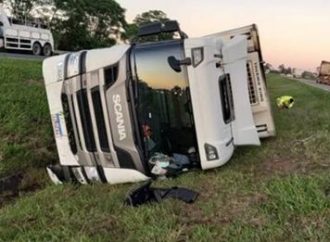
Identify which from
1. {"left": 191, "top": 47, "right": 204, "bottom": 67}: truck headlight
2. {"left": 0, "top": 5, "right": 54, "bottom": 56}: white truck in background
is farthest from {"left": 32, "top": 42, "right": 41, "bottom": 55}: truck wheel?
{"left": 191, "top": 47, "right": 204, "bottom": 67}: truck headlight

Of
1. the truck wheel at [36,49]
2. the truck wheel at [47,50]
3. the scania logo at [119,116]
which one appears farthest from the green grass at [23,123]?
the truck wheel at [47,50]

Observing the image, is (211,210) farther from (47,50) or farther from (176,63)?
(47,50)

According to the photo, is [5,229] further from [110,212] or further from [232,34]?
[232,34]

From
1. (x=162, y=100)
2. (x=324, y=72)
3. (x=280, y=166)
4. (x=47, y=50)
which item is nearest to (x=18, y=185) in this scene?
(x=162, y=100)

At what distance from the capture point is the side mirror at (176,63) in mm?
5352

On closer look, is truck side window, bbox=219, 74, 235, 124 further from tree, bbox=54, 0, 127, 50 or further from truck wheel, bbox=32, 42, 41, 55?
tree, bbox=54, 0, 127, 50

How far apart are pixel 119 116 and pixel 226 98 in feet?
3.73

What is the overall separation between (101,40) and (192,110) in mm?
44173

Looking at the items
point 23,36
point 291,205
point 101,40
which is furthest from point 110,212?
point 101,40

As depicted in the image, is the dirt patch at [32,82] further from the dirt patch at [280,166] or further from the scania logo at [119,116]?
the dirt patch at [280,166]

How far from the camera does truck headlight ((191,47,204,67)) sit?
5.33 metres

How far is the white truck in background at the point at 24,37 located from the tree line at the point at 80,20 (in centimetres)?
1716

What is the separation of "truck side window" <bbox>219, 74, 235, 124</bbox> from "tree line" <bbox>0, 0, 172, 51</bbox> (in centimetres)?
3425

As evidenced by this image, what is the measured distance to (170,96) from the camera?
5.48m
